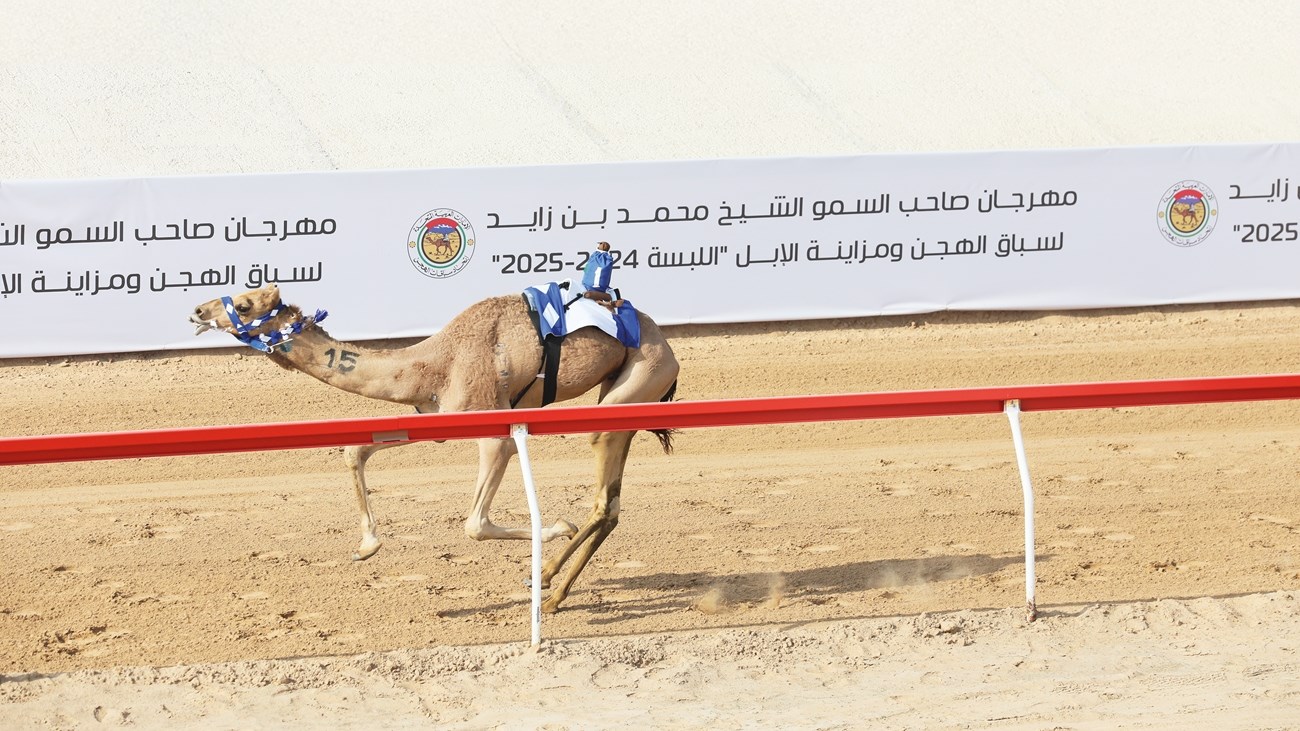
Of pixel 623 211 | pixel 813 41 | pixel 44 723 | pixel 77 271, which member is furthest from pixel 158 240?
pixel 813 41

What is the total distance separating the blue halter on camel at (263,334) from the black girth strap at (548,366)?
1.14 meters

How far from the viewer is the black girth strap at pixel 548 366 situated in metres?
7.77

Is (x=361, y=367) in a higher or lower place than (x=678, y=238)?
lower

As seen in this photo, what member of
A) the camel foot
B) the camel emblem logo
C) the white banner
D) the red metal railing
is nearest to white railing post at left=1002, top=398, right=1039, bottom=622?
the red metal railing

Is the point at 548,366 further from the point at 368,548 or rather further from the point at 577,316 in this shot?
the point at 368,548

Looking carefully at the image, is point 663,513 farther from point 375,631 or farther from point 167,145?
point 167,145

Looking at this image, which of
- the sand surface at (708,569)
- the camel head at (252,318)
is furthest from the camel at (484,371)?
the sand surface at (708,569)

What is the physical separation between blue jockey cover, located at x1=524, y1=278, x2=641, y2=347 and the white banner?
568 cm

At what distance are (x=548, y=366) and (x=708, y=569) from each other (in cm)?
146

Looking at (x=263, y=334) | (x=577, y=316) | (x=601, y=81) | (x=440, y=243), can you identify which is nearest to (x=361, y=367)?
(x=263, y=334)

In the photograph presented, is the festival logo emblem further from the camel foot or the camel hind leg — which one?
the camel foot

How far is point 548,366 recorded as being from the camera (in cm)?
779

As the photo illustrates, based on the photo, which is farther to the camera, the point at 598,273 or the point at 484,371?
the point at 598,273

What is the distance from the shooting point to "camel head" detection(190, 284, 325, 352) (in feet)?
23.6
